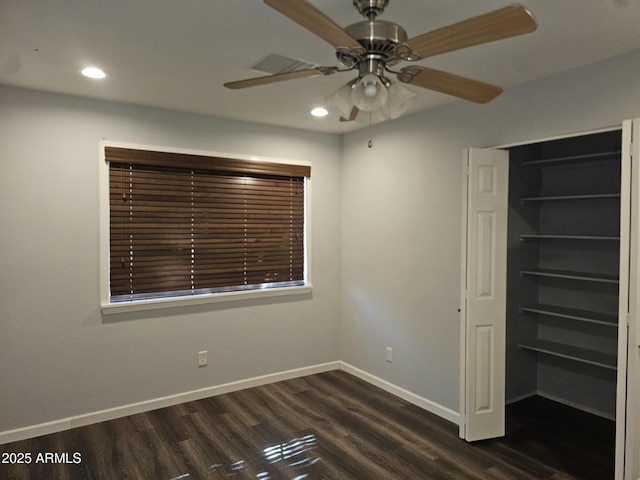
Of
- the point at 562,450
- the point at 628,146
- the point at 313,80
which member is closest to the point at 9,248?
the point at 313,80

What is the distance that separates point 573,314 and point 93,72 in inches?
154

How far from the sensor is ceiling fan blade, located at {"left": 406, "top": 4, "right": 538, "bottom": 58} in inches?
49.2

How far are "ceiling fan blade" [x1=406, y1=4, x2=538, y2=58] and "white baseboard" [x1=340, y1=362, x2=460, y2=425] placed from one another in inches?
111

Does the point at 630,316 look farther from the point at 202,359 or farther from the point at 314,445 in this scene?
the point at 202,359

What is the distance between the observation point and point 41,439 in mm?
3045

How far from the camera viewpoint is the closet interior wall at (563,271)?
3439 mm

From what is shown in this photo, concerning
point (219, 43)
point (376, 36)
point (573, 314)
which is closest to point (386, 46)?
point (376, 36)

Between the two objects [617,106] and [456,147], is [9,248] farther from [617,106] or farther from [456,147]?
[617,106]

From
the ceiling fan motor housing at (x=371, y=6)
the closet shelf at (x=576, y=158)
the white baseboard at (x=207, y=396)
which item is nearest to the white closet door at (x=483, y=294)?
the white baseboard at (x=207, y=396)

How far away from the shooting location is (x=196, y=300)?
3.71m

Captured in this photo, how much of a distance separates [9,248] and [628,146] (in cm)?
385

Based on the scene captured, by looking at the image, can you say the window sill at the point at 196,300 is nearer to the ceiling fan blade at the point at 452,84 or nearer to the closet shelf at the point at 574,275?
the closet shelf at the point at 574,275

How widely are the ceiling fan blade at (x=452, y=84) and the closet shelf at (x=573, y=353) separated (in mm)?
2339

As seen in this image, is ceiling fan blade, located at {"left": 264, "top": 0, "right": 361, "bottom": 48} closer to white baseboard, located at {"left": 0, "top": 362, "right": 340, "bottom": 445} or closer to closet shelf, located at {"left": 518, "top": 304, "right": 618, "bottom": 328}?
closet shelf, located at {"left": 518, "top": 304, "right": 618, "bottom": 328}
